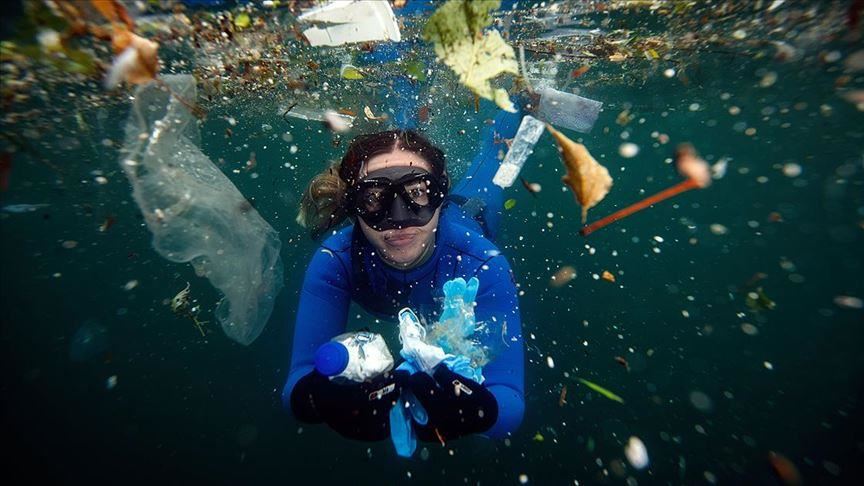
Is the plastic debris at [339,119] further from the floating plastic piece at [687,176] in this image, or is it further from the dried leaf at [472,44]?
the floating plastic piece at [687,176]

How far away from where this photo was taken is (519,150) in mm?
7137

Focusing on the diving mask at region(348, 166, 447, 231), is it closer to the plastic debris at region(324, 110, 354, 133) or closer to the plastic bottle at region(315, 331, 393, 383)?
the plastic bottle at region(315, 331, 393, 383)

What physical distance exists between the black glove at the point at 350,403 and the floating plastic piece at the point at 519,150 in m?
5.13

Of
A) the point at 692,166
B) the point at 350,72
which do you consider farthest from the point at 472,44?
the point at 350,72

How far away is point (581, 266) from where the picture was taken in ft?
106

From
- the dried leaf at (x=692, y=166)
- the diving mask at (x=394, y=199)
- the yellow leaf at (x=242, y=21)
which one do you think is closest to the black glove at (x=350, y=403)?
the diving mask at (x=394, y=199)

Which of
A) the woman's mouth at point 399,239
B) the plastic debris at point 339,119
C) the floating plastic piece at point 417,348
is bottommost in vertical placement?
the plastic debris at point 339,119

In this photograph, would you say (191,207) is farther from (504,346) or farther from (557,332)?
(557,332)

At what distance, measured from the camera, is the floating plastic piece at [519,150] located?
21.9 feet

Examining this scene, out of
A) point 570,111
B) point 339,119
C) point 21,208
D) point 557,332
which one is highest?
point 570,111

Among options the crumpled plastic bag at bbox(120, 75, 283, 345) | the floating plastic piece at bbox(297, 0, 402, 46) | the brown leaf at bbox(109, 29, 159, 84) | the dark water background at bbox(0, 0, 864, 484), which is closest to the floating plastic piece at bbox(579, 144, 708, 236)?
the dark water background at bbox(0, 0, 864, 484)

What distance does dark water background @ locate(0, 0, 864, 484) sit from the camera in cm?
1002

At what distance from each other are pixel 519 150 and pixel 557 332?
10.8 metres

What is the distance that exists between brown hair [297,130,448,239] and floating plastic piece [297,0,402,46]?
76.6 inches
